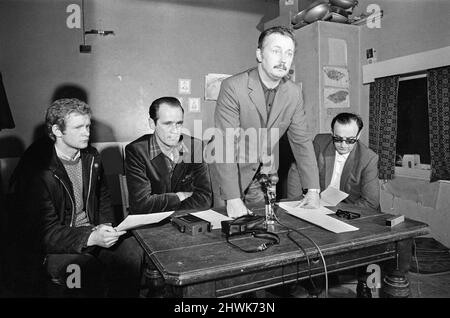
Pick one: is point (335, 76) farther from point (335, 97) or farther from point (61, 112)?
point (61, 112)

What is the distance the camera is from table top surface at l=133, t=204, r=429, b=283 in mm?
1196

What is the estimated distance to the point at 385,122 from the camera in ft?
13.8

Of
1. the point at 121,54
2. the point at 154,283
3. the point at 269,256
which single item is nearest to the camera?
the point at 269,256

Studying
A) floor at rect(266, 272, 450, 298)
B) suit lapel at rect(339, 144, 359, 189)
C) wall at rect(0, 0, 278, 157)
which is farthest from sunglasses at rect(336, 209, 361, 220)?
wall at rect(0, 0, 278, 157)

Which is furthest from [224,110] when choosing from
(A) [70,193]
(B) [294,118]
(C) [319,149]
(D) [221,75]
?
(D) [221,75]

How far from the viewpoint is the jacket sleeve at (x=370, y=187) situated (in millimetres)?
2799

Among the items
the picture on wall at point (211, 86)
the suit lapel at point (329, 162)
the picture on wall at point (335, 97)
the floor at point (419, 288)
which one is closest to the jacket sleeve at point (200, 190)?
the floor at point (419, 288)

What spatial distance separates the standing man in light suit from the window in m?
2.33

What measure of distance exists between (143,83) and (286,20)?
2.06m

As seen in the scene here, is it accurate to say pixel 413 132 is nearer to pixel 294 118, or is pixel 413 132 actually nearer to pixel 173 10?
pixel 294 118

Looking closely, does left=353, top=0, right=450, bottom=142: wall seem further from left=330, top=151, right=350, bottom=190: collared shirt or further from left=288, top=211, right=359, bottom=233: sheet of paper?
left=288, top=211, right=359, bottom=233: sheet of paper

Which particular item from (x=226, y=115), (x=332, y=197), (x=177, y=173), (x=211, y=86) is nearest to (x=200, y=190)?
(x=177, y=173)

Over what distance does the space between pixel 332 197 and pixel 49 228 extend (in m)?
1.56

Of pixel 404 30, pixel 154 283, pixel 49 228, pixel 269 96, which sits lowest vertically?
pixel 154 283
